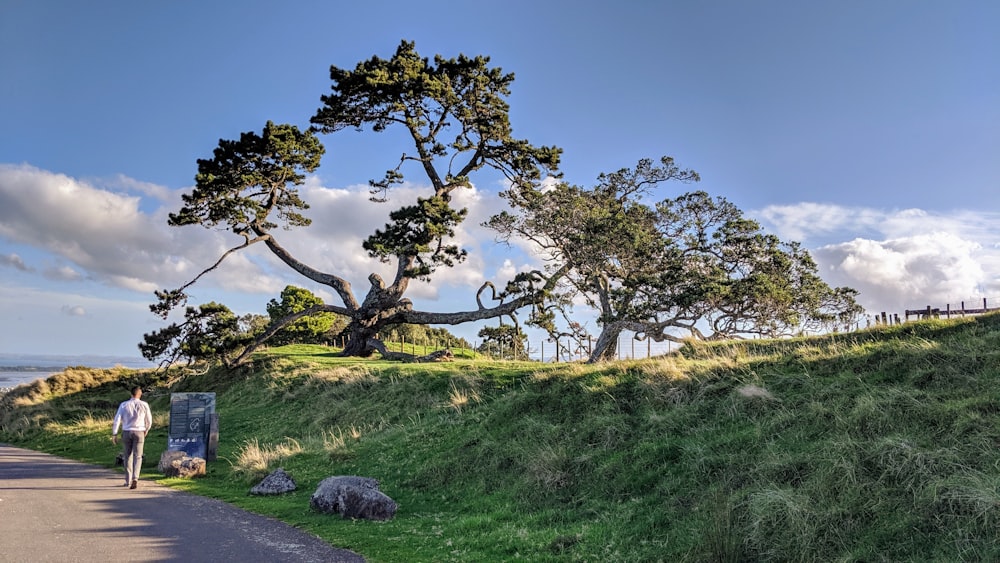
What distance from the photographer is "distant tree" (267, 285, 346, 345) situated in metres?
52.8

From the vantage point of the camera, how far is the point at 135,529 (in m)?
9.16

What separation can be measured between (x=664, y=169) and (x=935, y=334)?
18.7m

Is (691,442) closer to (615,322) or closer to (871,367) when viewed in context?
(871,367)

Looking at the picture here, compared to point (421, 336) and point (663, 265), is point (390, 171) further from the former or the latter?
point (421, 336)

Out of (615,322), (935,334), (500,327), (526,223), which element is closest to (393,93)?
(526,223)

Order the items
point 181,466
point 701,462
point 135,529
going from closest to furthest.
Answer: point 701,462 < point 135,529 < point 181,466

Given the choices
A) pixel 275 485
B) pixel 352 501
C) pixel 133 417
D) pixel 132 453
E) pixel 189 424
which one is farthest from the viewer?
pixel 189 424

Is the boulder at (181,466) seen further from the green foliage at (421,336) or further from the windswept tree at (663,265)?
the green foliage at (421,336)

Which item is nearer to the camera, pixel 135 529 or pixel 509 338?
pixel 135 529

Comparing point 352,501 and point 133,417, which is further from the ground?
point 133,417

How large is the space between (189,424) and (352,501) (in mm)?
9560

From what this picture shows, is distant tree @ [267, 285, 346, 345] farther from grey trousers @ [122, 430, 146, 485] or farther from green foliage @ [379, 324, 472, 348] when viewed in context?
grey trousers @ [122, 430, 146, 485]

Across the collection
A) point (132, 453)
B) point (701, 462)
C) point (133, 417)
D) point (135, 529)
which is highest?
point (133, 417)

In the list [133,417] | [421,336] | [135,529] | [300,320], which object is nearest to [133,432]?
[133,417]
